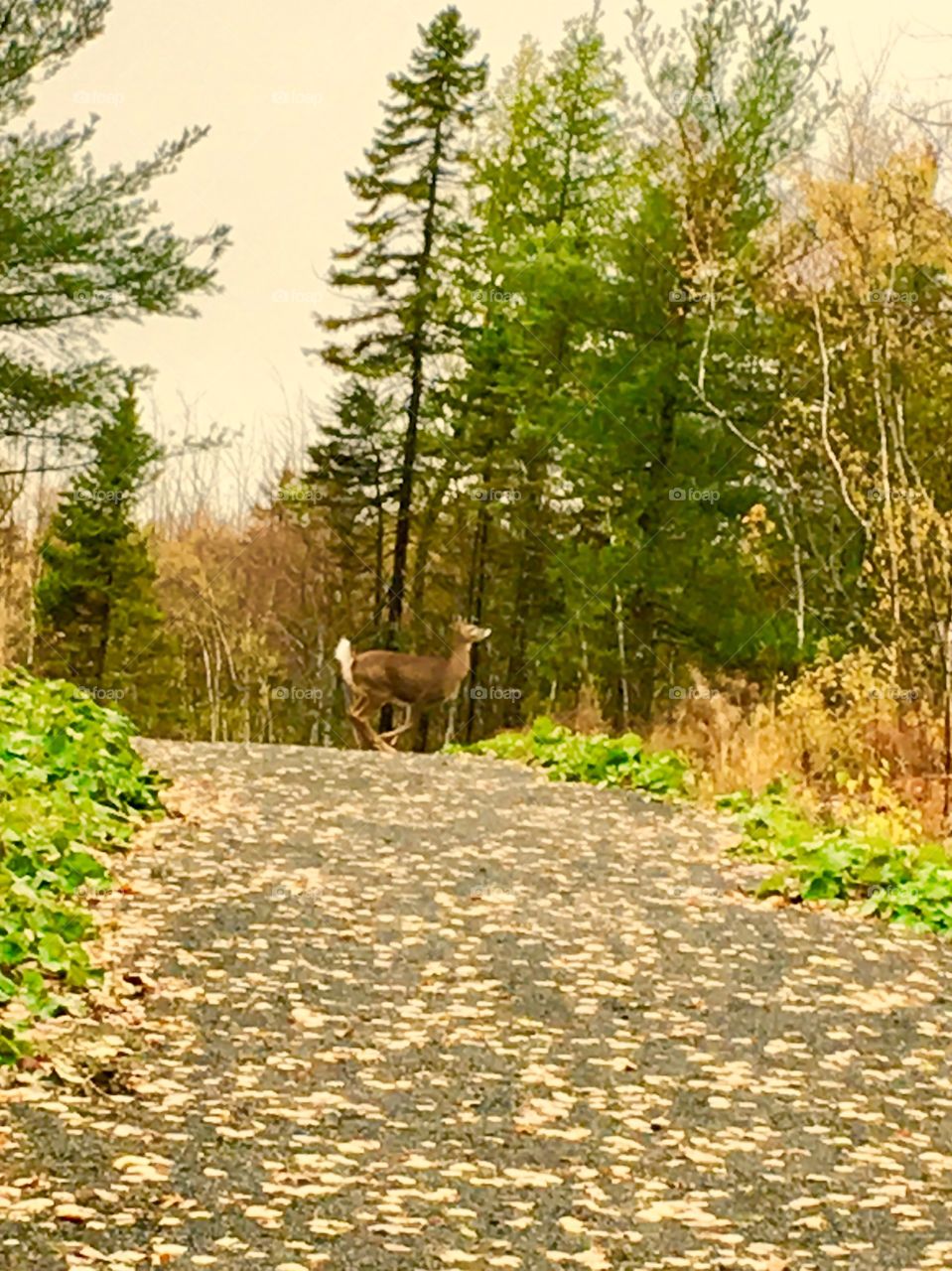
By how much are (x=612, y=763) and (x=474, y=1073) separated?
24.5 feet

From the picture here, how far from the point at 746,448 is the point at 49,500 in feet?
97.9

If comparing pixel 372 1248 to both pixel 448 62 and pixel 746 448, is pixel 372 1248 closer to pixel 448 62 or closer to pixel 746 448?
pixel 746 448

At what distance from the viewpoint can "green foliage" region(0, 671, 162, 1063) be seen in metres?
6.50

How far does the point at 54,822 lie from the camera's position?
860cm

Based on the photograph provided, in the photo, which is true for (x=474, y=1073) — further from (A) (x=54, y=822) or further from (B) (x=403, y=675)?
(B) (x=403, y=675)

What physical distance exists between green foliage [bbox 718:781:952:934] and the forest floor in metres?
0.29

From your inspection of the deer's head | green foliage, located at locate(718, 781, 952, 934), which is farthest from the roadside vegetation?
the deer's head

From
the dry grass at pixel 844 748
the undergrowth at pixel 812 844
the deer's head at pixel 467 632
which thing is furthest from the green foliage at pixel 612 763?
the deer's head at pixel 467 632

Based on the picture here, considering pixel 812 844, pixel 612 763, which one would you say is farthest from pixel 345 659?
pixel 812 844

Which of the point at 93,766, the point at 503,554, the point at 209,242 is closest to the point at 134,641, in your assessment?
the point at 503,554

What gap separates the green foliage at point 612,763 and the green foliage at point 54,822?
3.74m

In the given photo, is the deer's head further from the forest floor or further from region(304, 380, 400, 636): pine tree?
region(304, 380, 400, 636): pine tree

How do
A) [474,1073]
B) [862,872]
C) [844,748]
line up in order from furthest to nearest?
[844,748] → [862,872] → [474,1073]

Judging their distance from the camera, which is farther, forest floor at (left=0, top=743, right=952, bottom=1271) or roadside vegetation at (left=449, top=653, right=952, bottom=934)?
roadside vegetation at (left=449, top=653, right=952, bottom=934)
